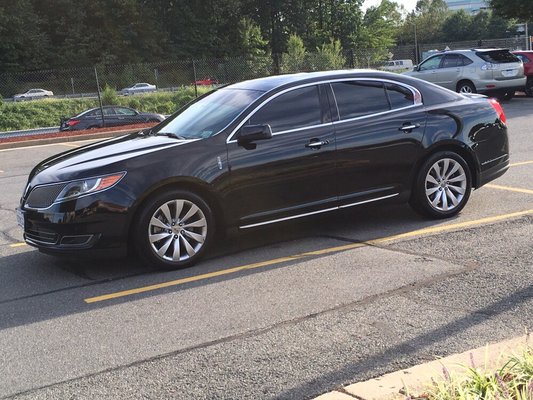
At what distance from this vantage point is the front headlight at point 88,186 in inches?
213

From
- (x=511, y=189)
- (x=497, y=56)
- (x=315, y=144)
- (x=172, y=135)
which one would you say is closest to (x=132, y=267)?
(x=172, y=135)

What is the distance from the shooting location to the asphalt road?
3.71 metres

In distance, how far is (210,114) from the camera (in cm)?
639

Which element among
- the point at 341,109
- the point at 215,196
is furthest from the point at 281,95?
the point at 215,196

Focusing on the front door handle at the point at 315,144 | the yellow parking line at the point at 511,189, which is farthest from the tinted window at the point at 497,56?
the front door handle at the point at 315,144

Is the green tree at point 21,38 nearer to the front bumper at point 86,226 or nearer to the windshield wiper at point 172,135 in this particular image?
the windshield wiper at point 172,135

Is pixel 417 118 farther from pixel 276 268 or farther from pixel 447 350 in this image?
pixel 447 350

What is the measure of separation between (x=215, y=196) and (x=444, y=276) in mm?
2129

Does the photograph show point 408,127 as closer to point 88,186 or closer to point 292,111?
point 292,111

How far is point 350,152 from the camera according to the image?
20.9 ft

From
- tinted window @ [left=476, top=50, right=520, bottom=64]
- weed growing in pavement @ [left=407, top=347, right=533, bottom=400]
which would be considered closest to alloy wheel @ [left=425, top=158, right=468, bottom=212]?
weed growing in pavement @ [left=407, top=347, right=533, bottom=400]

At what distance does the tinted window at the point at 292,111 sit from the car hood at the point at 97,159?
83 cm

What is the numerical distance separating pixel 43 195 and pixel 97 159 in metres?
0.57

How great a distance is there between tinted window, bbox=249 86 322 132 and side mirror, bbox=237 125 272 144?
0.70 ft
